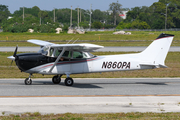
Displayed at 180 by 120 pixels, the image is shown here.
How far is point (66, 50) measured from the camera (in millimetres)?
13727

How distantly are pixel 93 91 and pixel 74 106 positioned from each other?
297 centimetres

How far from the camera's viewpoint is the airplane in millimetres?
13431

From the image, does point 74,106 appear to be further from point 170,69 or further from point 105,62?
point 170,69

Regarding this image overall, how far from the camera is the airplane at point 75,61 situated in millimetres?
13431

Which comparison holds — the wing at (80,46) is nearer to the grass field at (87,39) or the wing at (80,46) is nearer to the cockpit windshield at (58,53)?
the cockpit windshield at (58,53)

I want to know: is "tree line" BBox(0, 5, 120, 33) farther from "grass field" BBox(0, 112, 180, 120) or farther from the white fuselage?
"grass field" BBox(0, 112, 180, 120)

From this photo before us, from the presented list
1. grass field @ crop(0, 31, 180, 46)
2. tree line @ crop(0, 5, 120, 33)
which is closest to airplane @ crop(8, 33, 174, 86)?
grass field @ crop(0, 31, 180, 46)

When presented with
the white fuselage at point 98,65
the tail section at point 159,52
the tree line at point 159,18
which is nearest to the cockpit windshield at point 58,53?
the white fuselage at point 98,65

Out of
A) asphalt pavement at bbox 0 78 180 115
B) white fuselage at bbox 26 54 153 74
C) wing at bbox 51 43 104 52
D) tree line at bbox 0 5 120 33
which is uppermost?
tree line at bbox 0 5 120 33

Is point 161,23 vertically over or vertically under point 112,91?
over

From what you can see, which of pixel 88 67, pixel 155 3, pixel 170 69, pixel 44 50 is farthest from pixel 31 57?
pixel 155 3

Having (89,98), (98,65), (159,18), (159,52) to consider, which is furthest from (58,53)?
(159,18)

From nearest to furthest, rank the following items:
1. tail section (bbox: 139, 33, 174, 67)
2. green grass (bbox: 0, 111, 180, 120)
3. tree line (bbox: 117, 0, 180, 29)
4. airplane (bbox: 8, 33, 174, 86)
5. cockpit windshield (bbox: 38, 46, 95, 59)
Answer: green grass (bbox: 0, 111, 180, 120), airplane (bbox: 8, 33, 174, 86), cockpit windshield (bbox: 38, 46, 95, 59), tail section (bbox: 139, 33, 174, 67), tree line (bbox: 117, 0, 180, 29)

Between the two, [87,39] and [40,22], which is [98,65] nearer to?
[87,39]
